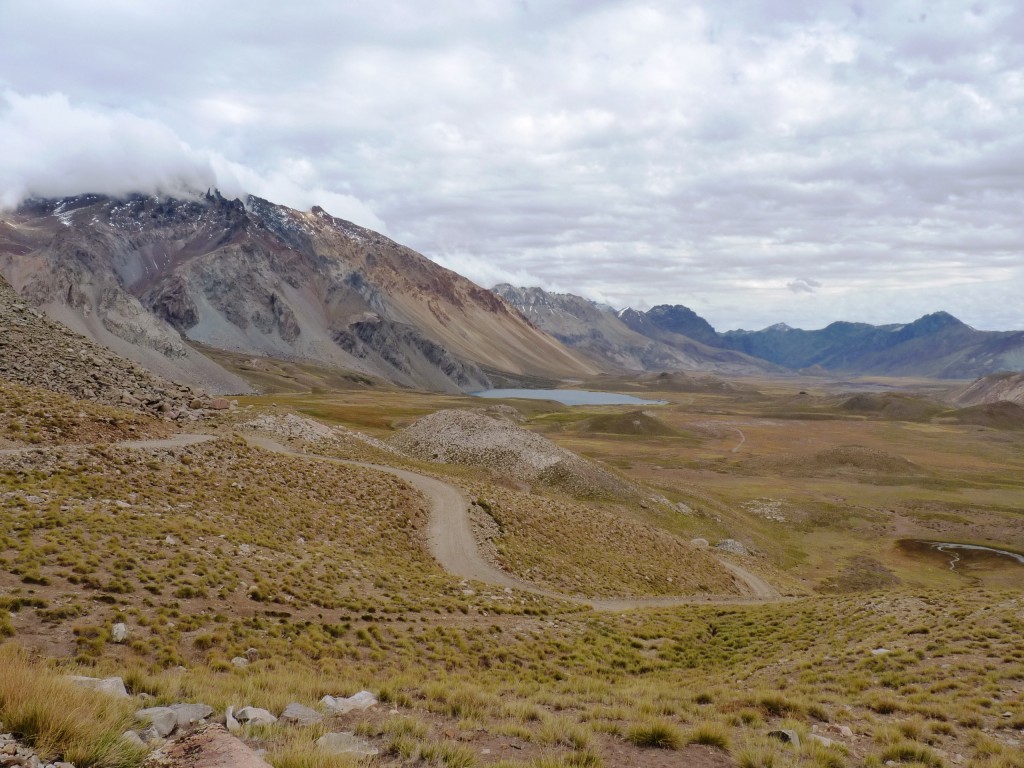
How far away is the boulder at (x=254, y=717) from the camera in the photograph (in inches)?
351

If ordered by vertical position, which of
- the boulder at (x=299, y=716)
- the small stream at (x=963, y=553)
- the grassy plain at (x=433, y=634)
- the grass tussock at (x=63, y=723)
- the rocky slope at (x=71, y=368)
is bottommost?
the small stream at (x=963, y=553)

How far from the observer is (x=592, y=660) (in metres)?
18.6

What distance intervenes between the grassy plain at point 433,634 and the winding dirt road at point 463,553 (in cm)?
127

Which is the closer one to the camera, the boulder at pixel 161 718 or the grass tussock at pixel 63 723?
the grass tussock at pixel 63 723

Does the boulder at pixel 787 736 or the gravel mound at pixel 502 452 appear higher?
the boulder at pixel 787 736

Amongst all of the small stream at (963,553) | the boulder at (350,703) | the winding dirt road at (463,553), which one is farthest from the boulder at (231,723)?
the small stream at (963,553)

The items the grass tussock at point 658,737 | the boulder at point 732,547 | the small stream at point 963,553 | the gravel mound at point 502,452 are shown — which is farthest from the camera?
the gravel mound at point 502,452

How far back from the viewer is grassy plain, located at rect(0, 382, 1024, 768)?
1016 cm

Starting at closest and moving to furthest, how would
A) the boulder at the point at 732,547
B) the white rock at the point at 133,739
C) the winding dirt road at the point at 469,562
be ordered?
the white rock at the point at 133,739
the winding dirt road at the point at 469,562
the boulder at the point at 732,547

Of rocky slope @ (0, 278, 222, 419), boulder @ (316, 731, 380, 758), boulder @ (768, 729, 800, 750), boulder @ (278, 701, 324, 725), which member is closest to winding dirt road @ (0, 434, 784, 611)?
rocky slope @ (0, 278, 222, 419)

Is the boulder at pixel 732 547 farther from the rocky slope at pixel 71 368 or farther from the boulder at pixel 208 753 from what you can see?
the boulder at pixel 208 753

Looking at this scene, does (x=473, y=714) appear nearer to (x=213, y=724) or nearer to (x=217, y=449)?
(x=213, y=724)

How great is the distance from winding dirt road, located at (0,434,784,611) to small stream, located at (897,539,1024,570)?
3268cm

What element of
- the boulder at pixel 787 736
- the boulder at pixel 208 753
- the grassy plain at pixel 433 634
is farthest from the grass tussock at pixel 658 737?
the boulder at pixel 208 753
